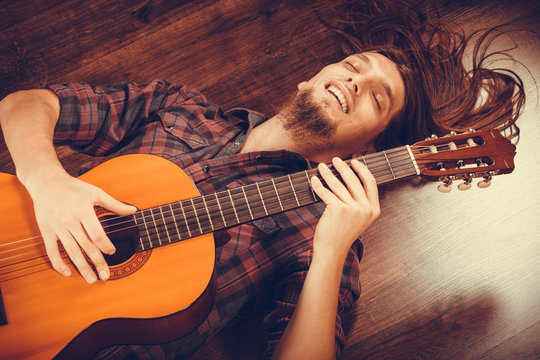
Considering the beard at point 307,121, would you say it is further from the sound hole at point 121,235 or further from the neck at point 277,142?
the sound hole at point 121,235

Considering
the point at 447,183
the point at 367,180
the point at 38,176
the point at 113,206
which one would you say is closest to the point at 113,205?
the point at 113,206

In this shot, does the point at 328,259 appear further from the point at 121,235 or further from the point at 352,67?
the point at 352,67

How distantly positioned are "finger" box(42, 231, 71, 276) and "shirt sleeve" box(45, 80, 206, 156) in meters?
0.42

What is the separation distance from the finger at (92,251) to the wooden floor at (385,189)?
0.66 m

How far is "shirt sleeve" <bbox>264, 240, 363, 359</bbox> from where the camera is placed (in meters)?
0.97

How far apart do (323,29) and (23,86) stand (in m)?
1.45

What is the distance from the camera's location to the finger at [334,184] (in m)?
0.88

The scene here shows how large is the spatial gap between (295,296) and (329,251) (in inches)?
9.0

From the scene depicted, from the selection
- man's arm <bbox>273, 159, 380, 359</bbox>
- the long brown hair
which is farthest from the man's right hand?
the long brown hair

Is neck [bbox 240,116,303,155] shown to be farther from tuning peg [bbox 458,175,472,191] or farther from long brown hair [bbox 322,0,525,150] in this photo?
tuning peg [bbox 458,175,472,191]

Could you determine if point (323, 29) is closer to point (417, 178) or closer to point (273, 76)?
point (273, 76)

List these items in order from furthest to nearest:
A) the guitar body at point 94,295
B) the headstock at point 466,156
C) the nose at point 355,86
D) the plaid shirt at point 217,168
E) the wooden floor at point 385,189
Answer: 1. the wooden floor at point 385,189
2. the nose at point 355,86
3. the plaid shirt at point 217,168
4. the headstock at point 466,156
5. the guitar body at point 94,295

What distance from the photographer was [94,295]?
81 cm

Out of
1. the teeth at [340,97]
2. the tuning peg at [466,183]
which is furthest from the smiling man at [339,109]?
the tuning peg at [466,183]
